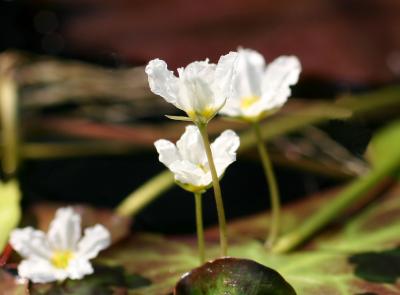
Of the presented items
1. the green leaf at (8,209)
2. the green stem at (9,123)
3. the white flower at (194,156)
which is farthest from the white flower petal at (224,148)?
the green stem at (9,123)

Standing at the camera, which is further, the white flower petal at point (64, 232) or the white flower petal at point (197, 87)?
the white flower petal at point (64, 232)

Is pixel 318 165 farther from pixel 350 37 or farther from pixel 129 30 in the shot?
pixel 129 30

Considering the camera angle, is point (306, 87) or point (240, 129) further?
point (306, 87)

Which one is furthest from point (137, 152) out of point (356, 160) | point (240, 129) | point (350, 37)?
point (350, 37)

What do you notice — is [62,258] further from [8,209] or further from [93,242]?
[8,209]

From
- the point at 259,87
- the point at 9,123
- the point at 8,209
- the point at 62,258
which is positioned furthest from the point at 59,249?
the point at 9,123

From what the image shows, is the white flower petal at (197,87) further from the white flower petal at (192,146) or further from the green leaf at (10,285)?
the green leaf at (10,285)

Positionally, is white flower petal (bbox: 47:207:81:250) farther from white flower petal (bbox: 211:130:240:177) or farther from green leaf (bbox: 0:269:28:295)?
white flower petal (bbox: 211:130:240:177)
